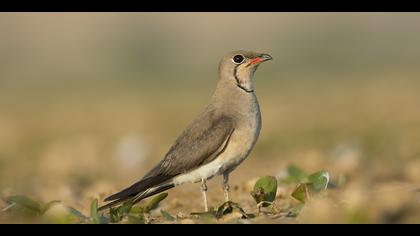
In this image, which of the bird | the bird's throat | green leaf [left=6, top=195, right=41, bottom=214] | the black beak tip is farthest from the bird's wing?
green leaf [left=6, top=195, right=41, bottom=214]

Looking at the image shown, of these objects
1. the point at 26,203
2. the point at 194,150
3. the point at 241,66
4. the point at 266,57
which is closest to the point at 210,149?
the point at 194,150

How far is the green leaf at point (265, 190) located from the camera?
22.8 feet

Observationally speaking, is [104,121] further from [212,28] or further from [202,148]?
[212,28]

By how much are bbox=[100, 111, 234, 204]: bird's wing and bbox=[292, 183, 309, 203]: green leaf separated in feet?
3.13

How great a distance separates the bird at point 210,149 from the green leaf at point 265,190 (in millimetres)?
409

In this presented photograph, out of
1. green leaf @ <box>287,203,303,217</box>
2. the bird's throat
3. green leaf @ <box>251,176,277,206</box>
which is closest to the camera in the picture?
green leaf @ <box>287,203,303,217</box>

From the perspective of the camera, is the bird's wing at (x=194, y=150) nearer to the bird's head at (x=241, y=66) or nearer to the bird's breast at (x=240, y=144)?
the bird's breast at (x=240, y=144)

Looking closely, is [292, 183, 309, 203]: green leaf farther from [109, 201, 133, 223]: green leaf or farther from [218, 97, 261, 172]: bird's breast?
[109, 201, 133, 223]: green leaf

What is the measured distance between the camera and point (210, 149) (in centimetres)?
751

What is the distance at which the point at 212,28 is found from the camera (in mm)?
42594

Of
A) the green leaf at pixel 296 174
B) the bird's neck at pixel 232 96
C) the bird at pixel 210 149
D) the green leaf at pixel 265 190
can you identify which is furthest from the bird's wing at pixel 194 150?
the green leaf at pixel 296 174

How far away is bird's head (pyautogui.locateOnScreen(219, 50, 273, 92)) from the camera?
26.6 ft
